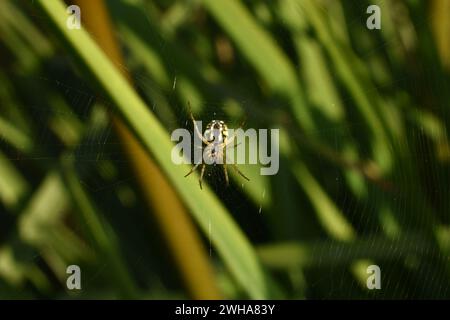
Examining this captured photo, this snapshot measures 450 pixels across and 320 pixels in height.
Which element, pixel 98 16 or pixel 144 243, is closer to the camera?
pixel 98 16

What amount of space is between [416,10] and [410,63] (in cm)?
18

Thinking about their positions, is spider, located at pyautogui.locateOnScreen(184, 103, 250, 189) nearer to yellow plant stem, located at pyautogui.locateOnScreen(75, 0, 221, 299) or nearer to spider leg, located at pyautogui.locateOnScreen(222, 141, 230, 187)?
spider leg, located at pyautogui.locateOnScreen(222, 141, 230, 187)

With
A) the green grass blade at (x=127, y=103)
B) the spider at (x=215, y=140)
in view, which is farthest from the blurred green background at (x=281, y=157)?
the green grass blade at (x=127, y=103)

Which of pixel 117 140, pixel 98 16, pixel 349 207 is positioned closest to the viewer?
pixel 98 16

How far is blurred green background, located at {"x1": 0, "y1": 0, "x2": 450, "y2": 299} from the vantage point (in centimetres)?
103

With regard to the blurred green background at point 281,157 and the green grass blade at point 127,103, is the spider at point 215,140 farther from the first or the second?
the green grass blade at point 127,103

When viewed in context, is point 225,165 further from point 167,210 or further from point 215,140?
point 167,210

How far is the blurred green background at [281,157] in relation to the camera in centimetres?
103

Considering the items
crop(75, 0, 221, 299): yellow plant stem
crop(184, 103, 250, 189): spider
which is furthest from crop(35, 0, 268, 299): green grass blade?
→ crop(184, 103, 250, 189): spider

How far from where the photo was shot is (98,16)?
2.79 feet

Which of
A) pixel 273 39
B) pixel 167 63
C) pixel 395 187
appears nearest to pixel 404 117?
pixel 395 187

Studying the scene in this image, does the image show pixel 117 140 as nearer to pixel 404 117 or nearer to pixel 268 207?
pixel 268 207

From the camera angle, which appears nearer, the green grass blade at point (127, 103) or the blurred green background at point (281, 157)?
the green grass blade at point (127, 103)

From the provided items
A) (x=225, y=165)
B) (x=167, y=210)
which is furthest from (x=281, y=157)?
(x=167, y=210)
